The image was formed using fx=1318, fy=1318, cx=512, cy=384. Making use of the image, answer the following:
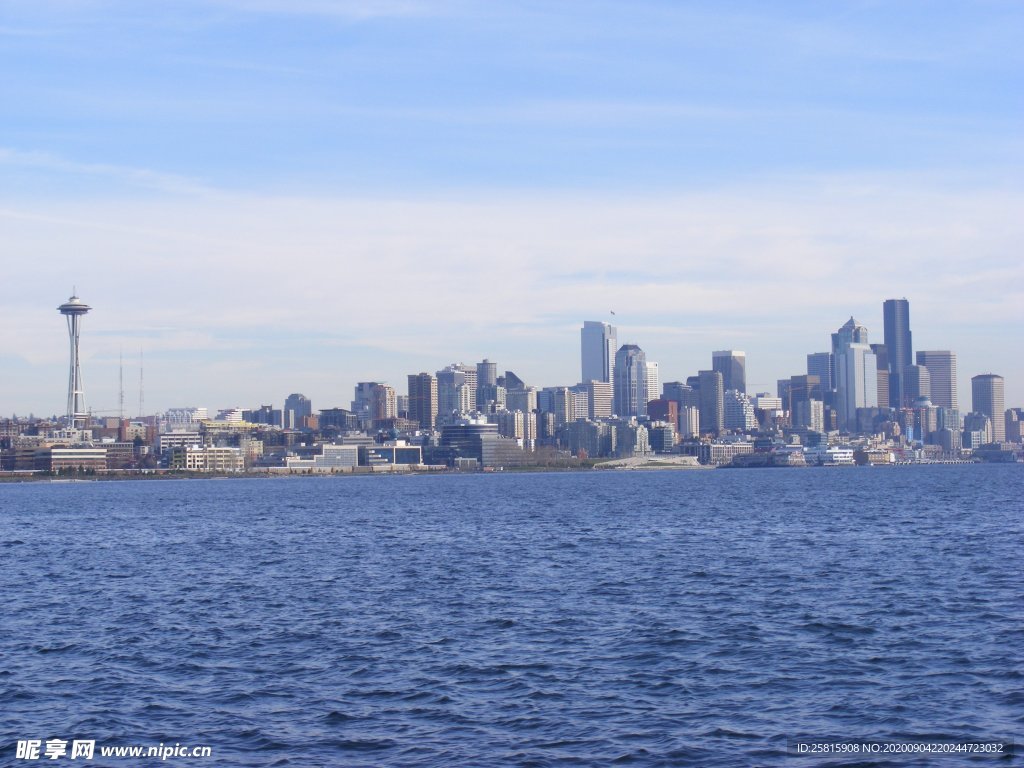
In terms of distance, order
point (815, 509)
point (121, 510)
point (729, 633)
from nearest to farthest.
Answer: point (729, 633)
point (815, 509)
point (121, 510)

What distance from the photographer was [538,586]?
4872 cm

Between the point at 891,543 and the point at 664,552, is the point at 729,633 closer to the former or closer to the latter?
the point at 664,552

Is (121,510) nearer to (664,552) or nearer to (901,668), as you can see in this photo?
(664,552)

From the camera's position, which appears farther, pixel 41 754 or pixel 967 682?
pixel 967 682

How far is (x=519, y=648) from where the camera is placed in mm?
35188

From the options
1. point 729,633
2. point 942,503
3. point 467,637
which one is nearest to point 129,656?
point 467,637

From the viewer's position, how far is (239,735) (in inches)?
1026

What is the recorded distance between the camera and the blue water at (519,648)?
26031mm

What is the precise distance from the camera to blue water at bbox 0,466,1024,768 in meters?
26.0

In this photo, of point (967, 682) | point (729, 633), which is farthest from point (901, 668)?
point (729, 633)

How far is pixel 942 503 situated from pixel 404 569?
7006 cm

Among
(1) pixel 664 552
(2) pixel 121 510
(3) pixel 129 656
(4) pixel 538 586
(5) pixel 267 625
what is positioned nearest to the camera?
(3) pixel 129 656

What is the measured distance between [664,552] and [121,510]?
255ft

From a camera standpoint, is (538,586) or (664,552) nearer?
(538,586)
